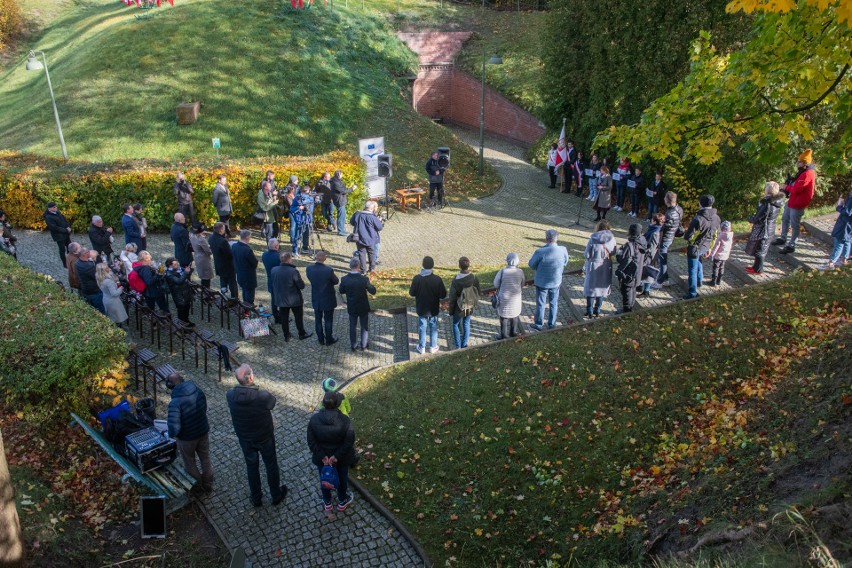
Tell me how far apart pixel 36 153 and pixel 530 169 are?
61.1 ft

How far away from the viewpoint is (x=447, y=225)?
775 inches

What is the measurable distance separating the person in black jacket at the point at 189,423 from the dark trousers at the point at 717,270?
9557 millimetres

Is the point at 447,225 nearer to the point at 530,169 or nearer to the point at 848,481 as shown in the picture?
the point at 530,169

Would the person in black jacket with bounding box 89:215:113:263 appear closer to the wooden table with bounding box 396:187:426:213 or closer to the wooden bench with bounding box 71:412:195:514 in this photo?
the wooden bench with bounding box 71:412:195:514

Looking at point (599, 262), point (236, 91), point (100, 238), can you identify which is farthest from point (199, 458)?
point (236, 91)

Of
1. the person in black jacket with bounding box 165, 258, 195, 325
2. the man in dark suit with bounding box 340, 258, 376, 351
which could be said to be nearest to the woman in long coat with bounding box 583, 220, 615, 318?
the man in dark suit with bounding box 340, 258, 376, 351

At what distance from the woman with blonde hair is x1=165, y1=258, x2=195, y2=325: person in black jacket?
0.86 metres

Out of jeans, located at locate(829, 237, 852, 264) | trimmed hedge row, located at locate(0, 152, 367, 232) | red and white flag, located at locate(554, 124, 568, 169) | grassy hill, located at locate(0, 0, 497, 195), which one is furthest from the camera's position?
grassy hill, located at locate(0, 0, 497, 195)

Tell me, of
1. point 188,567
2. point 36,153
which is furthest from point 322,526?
point 36,153

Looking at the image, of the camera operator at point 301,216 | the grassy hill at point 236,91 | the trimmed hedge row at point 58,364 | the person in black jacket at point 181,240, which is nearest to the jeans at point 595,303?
the camera operator at point 301,216

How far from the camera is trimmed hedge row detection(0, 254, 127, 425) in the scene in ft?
27.0

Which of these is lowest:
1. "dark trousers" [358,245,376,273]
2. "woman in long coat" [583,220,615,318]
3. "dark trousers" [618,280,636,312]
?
"dark trousers" [358,245,376,273]

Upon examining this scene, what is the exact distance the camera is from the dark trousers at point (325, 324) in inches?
461

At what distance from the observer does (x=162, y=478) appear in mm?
7844
